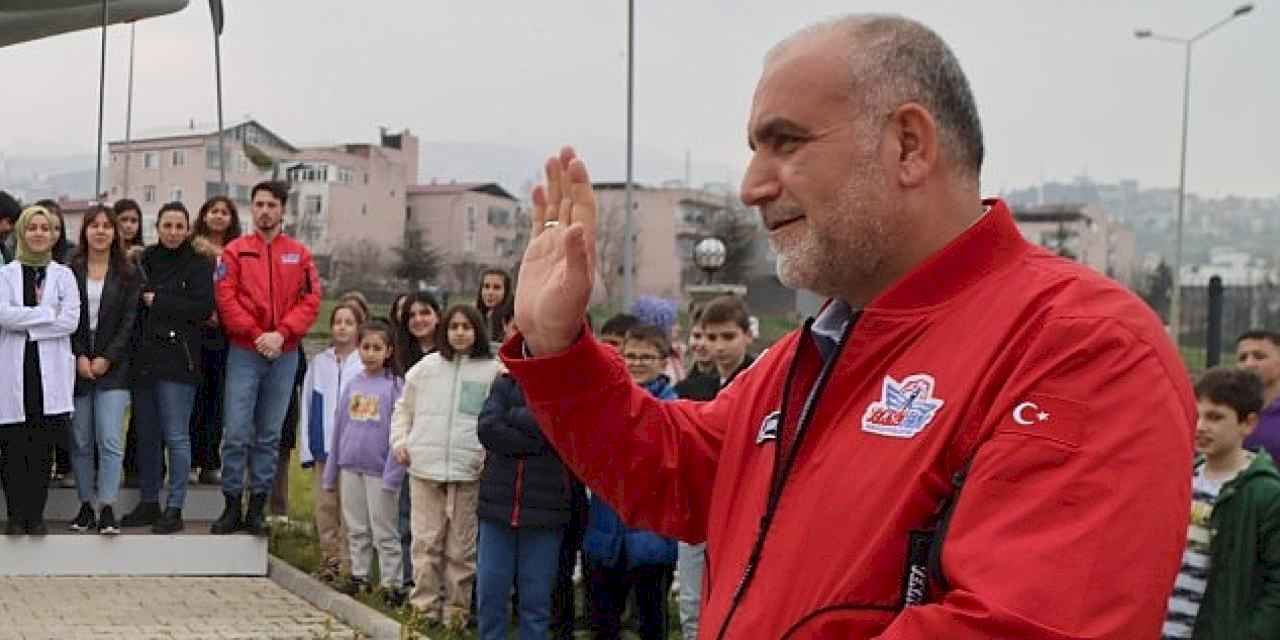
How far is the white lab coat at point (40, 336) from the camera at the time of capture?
8891mm

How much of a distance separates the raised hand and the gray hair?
0.46 metres

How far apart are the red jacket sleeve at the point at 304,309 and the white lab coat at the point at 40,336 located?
50.0 inches

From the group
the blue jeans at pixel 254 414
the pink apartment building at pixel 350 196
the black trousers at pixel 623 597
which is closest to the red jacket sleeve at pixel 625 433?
the black trousers at pixel 623 597

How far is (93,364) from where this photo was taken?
9219 millimetres

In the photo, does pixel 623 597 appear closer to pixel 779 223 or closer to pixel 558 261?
pixel 558 261

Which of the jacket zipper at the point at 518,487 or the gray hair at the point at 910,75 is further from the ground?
the gray hair at the point at 910,75

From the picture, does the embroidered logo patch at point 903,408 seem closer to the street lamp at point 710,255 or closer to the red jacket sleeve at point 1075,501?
the red jacket sleeve at point 1075,501

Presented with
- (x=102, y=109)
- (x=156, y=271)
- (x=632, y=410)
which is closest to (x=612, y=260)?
(x=102, y=109)

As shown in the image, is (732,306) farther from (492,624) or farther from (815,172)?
(815,172)

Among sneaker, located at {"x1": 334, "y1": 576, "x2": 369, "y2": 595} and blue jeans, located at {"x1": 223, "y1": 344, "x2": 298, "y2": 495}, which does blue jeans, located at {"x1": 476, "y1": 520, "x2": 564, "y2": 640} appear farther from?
blue jeans, located at {"x1": 223, "y1": 344, "x2": 298, "y2": 495}

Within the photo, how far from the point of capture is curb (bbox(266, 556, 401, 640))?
302 inches

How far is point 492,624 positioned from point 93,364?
3746mm

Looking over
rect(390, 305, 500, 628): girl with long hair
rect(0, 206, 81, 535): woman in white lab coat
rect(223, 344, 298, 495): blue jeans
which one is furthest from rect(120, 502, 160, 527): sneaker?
rect(390, 305, 500, 628): girl with long hair

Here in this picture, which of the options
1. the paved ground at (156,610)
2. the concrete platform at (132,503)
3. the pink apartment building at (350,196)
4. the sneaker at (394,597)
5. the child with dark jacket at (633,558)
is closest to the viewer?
the child with dark jacket at (633,558)
